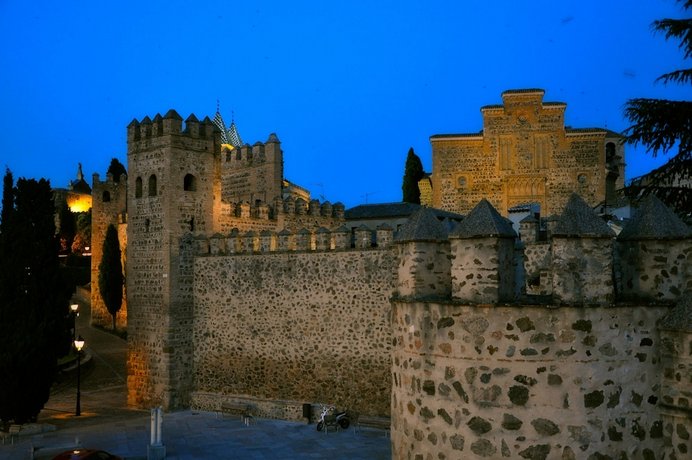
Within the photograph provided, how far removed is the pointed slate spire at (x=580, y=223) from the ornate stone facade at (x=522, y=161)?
31044 millimetres

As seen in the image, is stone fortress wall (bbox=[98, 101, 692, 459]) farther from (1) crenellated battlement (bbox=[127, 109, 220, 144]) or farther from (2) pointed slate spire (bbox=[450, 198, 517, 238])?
(1) crenellated battlement (bbox=[127, 109, 220, 144])

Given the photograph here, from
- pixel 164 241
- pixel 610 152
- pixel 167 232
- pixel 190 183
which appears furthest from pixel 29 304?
pixel 610 152

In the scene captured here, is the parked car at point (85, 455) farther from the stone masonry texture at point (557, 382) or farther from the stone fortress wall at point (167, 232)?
the stone masonry texture at point (557, 382)

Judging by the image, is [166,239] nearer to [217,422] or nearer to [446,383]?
[217,422]

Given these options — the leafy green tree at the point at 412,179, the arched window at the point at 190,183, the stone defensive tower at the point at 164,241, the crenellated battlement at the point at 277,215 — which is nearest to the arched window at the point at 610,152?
the leafy green tree at the point at 412,179

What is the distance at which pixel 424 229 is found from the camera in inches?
269

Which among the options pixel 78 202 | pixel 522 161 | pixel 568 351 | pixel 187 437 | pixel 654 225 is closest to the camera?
pixel 568 351

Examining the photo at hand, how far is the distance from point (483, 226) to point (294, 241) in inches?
494

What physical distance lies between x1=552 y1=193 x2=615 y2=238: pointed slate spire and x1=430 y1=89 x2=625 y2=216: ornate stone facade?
102ft

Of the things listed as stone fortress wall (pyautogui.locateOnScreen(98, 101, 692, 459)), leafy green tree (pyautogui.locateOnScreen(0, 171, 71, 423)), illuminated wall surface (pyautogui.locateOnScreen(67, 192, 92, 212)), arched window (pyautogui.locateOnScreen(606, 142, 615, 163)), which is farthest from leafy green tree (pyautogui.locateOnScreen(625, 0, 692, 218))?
illuminated wall surface (pyautogui.locateOnScreen(67, 192, 92, 212))

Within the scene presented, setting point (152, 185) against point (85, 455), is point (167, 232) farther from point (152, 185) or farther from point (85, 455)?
point (85, 455)

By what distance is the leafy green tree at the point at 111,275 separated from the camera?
120 ft

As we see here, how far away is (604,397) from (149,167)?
17.1 metres

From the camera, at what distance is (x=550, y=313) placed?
5.68m
